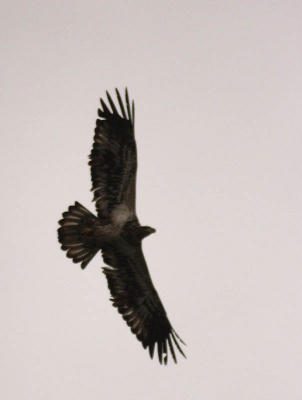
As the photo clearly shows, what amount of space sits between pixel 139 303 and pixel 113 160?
2.06 meters

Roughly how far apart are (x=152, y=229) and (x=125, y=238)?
39 centimetres

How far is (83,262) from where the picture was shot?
304 inches

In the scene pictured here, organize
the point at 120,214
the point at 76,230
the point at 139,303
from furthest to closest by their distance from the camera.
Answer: the point at 139,303, the point at 120,214, the point at 76,230

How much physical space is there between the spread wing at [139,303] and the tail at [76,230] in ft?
1.72

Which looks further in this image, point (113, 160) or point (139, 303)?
point (139, 303)

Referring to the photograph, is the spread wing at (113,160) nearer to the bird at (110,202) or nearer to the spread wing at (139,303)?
the bird at (110,202)

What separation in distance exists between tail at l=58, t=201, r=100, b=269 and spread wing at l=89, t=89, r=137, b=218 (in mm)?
218

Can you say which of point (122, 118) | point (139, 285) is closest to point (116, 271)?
point (139, 285)

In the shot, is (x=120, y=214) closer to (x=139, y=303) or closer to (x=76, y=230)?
(x=76, y=230)

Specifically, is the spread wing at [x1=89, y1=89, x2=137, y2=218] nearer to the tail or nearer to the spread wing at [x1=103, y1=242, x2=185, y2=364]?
the tail

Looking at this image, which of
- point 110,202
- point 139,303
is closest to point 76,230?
point 110,202

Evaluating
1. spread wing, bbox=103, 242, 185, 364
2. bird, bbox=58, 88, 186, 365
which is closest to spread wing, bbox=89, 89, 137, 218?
bird, bbox=58, 88, 186, 365

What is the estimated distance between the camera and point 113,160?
25.1 ft

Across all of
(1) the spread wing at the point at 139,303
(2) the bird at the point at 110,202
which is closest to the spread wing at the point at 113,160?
(2) the bird at the point at 110,202
